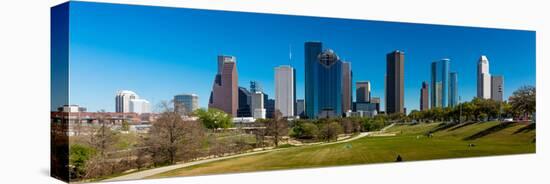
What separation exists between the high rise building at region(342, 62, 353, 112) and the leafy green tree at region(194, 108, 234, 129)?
3.24 metres

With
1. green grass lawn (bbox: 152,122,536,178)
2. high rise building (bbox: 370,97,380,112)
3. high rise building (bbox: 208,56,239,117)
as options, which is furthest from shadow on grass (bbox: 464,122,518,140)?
high rise building (bbox: 208,56,239,117)

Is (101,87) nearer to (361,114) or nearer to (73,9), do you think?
(73,9)

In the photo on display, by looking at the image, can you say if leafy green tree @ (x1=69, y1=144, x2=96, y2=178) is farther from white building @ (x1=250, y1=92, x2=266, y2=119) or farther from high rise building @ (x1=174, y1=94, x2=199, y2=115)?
white building @ (x1=250, y1=92, x2=266, y2=119)

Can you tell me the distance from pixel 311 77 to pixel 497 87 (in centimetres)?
612

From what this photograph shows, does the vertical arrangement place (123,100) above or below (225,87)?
below

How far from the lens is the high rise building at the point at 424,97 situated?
1844 centimetres

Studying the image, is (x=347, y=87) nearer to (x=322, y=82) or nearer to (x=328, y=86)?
(x=328, y=86)

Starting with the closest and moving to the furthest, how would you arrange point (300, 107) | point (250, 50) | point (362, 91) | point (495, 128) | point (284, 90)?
1. point (250, 50)
2. point (284, 90)
3. point (300, 107)
4. point (362, 91)
5. point (495, 128)

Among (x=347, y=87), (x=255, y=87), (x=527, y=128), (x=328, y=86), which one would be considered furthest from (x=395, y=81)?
(x=527, y=128)

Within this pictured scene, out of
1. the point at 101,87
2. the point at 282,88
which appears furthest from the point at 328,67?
the point at 101,87

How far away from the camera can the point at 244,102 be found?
15719mm

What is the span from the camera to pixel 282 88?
16.2 m

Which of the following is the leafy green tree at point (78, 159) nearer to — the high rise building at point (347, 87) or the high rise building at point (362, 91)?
the high rise building at point (347, 87)

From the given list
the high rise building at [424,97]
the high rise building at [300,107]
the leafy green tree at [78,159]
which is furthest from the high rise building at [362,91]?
the leafy green tree at [78,159]
